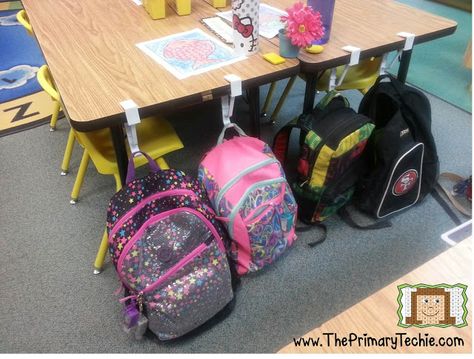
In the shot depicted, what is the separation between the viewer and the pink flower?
3.32 ft

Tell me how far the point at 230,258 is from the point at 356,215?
60 cm

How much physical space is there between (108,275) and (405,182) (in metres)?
1.16

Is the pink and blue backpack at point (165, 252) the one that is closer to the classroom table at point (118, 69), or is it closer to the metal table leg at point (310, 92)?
the classroom table at point (118, 69)

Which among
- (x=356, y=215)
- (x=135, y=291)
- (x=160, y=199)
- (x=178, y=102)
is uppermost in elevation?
(x=178, y=102)

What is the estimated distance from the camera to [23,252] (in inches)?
55.4

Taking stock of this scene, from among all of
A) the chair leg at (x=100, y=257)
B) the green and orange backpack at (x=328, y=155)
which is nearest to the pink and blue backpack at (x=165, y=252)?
the chair leg at (x=100, y=257)

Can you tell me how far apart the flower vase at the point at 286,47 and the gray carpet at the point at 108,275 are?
27.3 inches

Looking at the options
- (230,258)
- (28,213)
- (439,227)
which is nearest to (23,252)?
(28,213)

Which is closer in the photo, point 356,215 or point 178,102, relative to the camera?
point 178,102

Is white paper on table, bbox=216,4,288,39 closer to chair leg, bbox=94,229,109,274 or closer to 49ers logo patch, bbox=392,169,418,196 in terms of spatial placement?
49ers logo patch, bbox=392,169,418,196

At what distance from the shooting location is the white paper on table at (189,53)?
1060 mm

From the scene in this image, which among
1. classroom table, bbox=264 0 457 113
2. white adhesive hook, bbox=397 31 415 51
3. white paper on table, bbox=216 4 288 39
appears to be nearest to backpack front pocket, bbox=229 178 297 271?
classroom table, bbox=264 0 457 113

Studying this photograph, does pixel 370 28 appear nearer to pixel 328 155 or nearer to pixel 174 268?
pixel 328 155

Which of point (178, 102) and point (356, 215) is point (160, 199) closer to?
point (178, 102)
